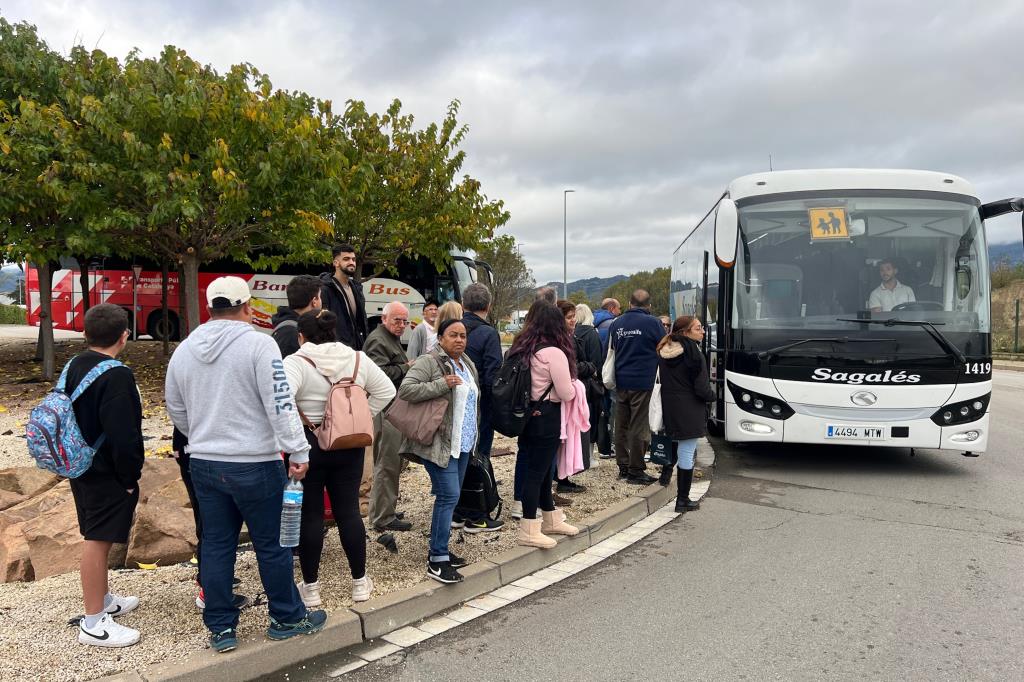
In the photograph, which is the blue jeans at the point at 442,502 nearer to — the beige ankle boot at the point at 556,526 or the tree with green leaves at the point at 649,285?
the beige ankle boot at the point at 556,526

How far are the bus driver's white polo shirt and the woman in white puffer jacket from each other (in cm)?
578

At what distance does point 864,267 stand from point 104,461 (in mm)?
7222

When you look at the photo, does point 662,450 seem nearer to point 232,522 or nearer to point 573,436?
point 573,436

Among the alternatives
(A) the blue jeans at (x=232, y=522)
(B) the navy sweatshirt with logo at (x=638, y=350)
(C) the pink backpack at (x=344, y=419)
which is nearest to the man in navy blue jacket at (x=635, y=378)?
(B) the navy sweatshirt with logo at (x=638, y=350)

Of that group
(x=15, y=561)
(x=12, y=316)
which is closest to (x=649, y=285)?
(x=12, y=316)

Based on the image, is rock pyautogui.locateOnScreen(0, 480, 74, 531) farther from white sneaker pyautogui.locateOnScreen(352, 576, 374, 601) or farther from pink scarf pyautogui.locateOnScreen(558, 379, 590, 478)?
pink scarf pyautogui.locateOnScreen(558, 379, 590, 478)

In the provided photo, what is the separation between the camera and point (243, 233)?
1387cm

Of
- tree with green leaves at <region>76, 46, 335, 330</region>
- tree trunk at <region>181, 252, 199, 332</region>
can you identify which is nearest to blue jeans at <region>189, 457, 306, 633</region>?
tree with green leaves at <region>76, 46, 335, 330</region>

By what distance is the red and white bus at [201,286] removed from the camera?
2186 cm

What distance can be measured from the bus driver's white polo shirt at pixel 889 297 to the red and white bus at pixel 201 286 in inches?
584

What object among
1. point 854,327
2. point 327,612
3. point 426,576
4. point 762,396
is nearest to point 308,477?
point 327,612

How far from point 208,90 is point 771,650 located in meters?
12.2

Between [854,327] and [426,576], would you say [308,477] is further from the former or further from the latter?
[854,327]

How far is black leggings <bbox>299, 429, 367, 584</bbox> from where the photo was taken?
3.78 meters
